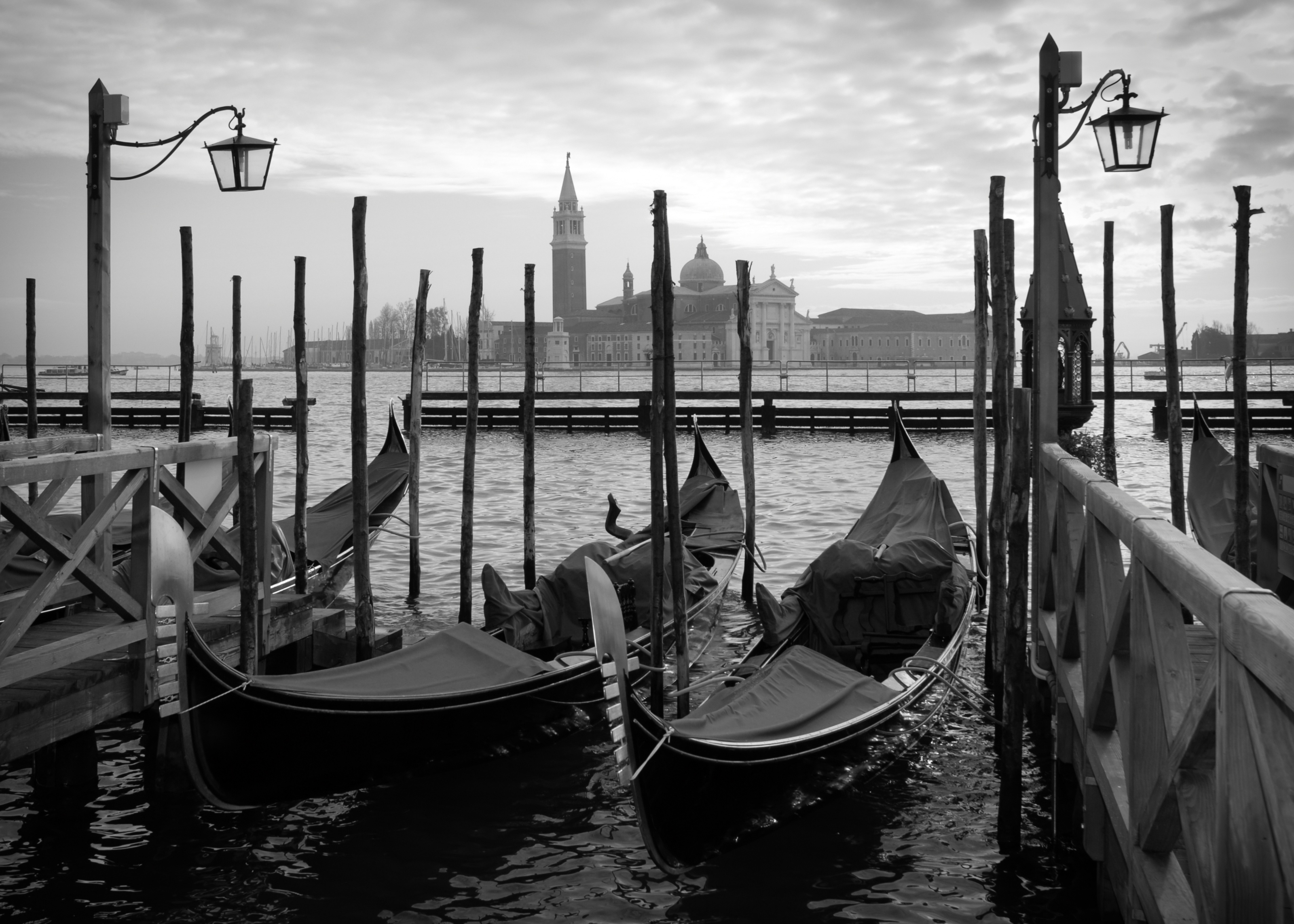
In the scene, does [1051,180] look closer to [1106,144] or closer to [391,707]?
[1106,144]

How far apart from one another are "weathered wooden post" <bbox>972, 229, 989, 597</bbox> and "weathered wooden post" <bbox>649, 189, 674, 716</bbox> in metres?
1.28

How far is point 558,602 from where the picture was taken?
14.1ft

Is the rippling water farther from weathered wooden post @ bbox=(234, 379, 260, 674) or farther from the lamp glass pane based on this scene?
the lamp glass pane

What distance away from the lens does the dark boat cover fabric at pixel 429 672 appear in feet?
10.5

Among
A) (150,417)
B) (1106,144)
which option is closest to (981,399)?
(1106,144)

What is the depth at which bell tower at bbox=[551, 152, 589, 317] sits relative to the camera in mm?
81375

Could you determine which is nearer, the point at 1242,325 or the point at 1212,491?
the point at 1242,325

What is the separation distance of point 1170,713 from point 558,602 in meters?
2.98

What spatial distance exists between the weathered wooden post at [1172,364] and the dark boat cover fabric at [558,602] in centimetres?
250

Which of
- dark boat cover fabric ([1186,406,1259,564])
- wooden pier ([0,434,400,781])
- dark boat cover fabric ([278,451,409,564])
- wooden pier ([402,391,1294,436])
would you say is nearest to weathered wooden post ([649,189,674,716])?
wooden pier ([0,434,400,781])

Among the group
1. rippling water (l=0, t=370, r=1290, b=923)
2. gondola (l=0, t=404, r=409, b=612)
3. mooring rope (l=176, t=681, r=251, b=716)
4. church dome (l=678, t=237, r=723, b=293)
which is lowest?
rippling water (l=0, t=370, r=1290, b=923)

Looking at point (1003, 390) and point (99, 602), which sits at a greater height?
point (1003, 390)

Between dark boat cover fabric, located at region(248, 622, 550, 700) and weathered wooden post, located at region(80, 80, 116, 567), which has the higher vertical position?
weathered wooden post, located at region(80, 80, 116, 567)

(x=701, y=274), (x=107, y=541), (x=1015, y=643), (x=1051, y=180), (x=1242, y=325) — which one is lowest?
(x=1015, y=643)
